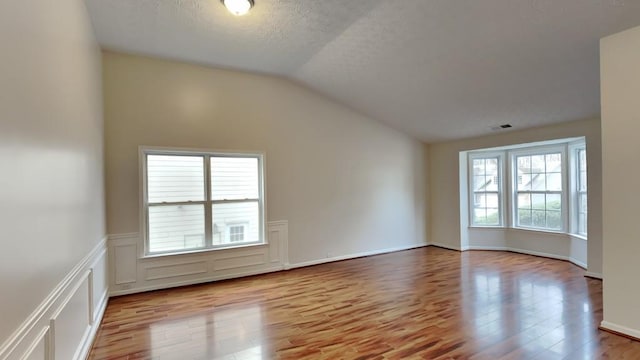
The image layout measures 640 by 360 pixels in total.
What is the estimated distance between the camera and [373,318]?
128 inches

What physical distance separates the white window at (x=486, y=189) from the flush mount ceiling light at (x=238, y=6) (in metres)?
5.34

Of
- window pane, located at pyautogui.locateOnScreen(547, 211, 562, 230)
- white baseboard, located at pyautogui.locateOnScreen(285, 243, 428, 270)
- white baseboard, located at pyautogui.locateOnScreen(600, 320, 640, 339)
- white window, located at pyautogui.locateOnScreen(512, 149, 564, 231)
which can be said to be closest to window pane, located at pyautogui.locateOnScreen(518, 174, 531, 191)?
white window, located at pyautogui.locateOnScreen(512, 149, 564, 231)

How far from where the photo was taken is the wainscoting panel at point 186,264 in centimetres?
408

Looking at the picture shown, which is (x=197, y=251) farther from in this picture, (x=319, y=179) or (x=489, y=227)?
(x=489, y=227)

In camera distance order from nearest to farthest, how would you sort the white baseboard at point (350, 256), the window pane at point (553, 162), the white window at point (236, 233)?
the white window at point (236, 233), the white baseboard at point (350, 256), the window pane at point (553, 162)

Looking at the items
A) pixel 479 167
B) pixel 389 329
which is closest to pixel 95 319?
pixel 389 329

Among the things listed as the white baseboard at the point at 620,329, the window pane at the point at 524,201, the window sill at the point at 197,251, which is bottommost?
the white baseboard at the point at 620,329

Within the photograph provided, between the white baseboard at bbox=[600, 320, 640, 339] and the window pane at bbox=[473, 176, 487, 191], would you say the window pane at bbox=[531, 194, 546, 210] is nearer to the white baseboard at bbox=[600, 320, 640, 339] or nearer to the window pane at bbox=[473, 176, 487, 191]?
the window pane at bbox=[473, 176, 487, 191]

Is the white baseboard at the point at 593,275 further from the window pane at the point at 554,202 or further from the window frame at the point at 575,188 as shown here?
the window pane at the point at 554,202

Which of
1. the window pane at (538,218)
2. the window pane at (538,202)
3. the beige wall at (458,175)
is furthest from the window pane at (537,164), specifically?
the beige wall at (458,175)

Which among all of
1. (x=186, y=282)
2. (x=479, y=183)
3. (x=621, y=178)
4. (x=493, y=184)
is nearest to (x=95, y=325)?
(x=186, y=282)

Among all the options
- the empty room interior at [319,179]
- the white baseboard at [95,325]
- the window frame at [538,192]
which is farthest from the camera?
the window frame at [538,192]

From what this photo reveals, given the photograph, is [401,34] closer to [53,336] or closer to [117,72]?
[117,72]

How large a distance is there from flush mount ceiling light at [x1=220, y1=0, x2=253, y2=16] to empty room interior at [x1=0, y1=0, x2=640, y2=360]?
14cm
